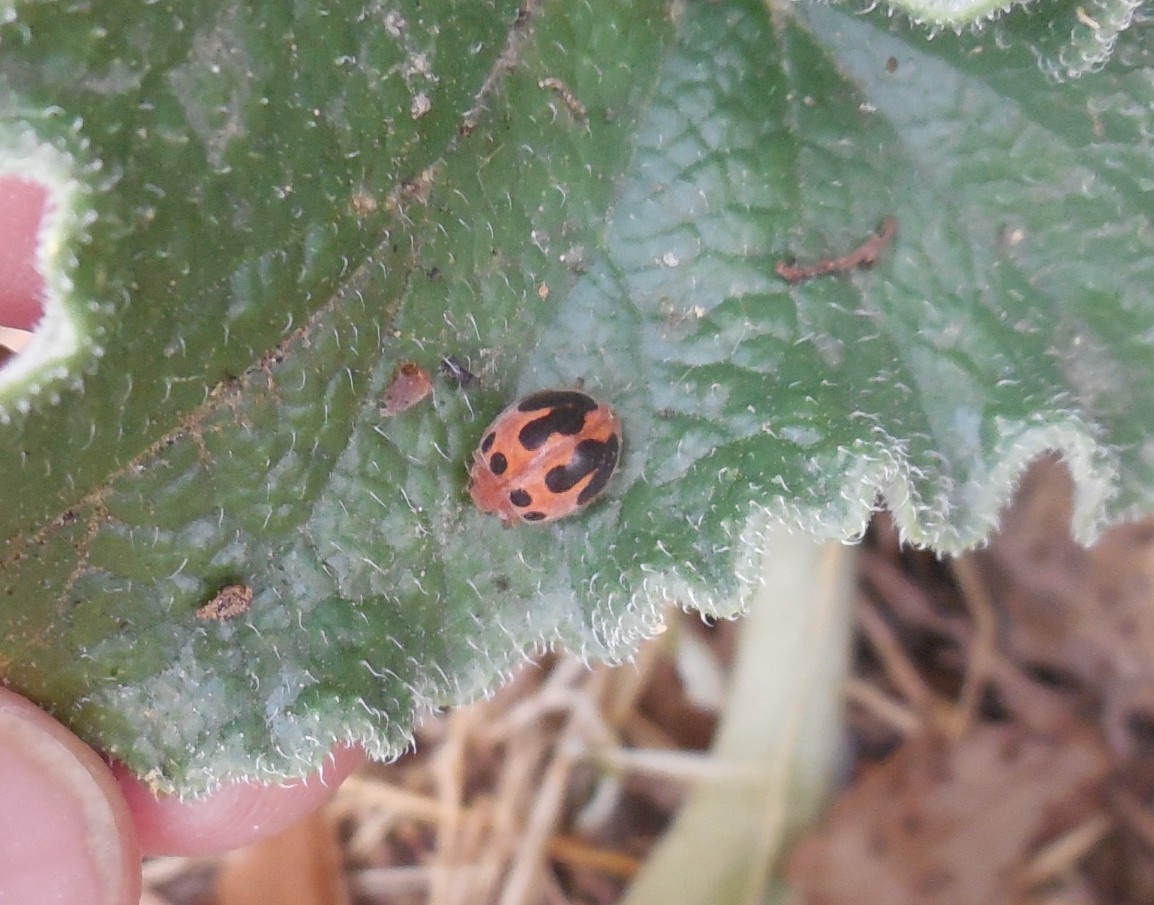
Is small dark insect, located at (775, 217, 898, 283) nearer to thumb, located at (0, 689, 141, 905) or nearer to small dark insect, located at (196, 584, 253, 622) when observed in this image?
small dark insect, located at (196, 584, 253, 622)

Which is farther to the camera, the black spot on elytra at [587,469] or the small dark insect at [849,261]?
the small dark insect at [849,261]

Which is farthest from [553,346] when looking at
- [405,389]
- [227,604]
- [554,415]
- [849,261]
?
[227,604]

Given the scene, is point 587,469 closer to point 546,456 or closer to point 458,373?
point 546,456

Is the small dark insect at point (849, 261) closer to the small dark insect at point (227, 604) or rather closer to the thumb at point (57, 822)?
the small dark insect at point (227, 604)

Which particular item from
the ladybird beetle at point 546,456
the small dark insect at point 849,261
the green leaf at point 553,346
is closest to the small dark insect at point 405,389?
the green leaf at point 553,346

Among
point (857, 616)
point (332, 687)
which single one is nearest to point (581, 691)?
point (857, 616)

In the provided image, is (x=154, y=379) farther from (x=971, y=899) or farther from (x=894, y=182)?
(x=971, y=899)
